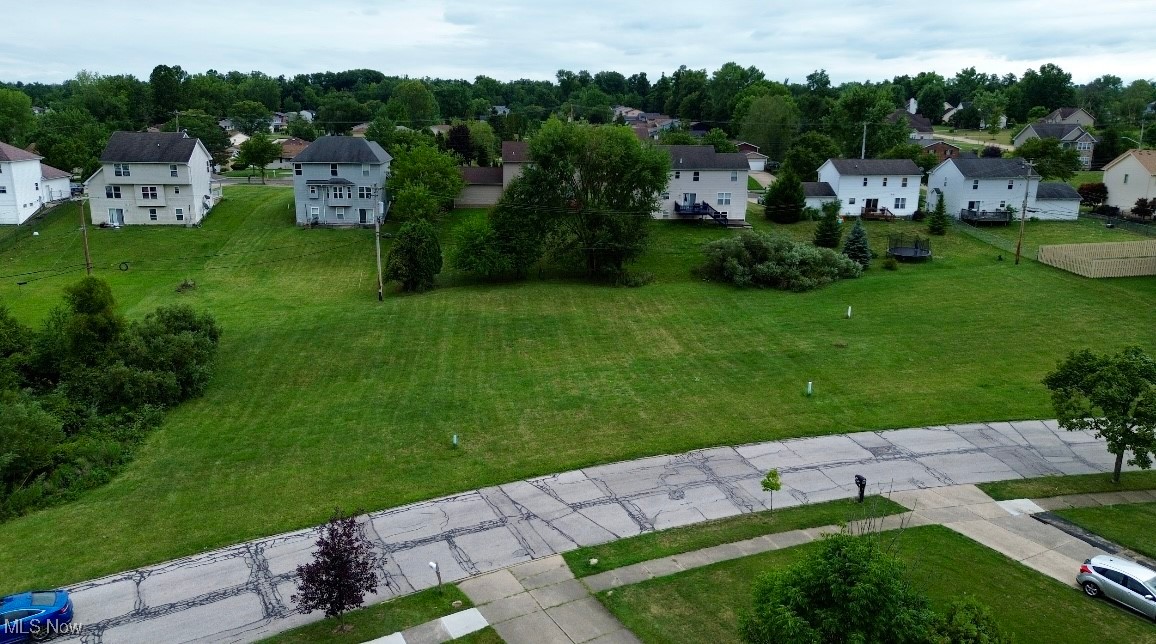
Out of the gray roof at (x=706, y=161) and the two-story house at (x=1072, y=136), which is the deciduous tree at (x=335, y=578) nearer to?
the gray roof at (x=706, y=161)

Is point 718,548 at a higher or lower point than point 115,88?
lower

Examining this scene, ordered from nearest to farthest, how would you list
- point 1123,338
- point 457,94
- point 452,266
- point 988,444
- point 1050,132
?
point 988,444 → point 1123,338 → point 452,266 → point 1050,132 → point 457,94

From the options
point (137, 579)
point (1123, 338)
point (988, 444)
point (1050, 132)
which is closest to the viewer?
point (137, 579)

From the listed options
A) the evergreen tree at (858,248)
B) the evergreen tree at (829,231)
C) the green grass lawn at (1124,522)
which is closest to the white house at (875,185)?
the evergreen tree at (829,231)

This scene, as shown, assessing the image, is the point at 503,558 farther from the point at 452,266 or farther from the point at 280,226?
the point at 280,226

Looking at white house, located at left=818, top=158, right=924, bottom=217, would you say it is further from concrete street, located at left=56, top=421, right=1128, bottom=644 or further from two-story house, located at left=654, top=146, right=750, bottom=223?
concrete street, located at left=56, top=421, right=1128, bottom=644

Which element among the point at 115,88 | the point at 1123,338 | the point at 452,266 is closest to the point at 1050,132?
the point at 1123,338

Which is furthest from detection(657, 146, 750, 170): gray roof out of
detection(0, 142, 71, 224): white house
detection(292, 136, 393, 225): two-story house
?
detection(0, 142, 71, 224): white house
